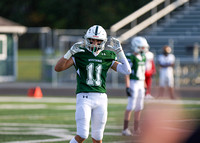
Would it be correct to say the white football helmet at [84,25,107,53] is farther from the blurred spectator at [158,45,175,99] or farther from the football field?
the blurred spectator at [158,45,175,99]

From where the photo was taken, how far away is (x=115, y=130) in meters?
9.90

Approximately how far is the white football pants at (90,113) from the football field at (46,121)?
457mm

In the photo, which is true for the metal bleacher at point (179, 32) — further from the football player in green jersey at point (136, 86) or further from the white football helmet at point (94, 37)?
the white football helmet at point (94, 37)

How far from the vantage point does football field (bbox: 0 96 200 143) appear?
8.73 metres

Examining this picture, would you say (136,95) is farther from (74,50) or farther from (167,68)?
(167,68)

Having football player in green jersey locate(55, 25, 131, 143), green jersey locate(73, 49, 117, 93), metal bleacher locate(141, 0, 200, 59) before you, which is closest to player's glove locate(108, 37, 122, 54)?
football player in green jersey locate(55, 25, 131, 143)

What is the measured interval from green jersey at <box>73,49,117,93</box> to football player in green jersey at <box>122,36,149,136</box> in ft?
10.3

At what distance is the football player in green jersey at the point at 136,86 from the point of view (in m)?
9.21

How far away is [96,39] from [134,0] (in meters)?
33.9

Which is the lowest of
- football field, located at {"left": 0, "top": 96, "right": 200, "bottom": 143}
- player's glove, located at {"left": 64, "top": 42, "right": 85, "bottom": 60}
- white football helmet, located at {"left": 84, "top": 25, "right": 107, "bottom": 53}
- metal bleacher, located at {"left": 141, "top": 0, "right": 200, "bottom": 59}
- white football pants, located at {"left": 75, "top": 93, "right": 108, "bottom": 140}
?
football field, located at {"left": 0, "top": 96, "right": 200, "bottom": 143}

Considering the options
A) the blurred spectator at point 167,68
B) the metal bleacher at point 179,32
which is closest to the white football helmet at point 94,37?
the blurred spectator at point 167,68

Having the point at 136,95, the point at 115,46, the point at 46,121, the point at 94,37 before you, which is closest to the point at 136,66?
the point at 136,95

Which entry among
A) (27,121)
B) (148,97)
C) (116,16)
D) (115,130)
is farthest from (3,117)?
(116,16)

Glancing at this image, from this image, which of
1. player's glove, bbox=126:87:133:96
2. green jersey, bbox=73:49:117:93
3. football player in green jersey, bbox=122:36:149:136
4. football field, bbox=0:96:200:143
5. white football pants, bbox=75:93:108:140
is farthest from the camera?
football player in green jersey, bbox=122:36:149:136
